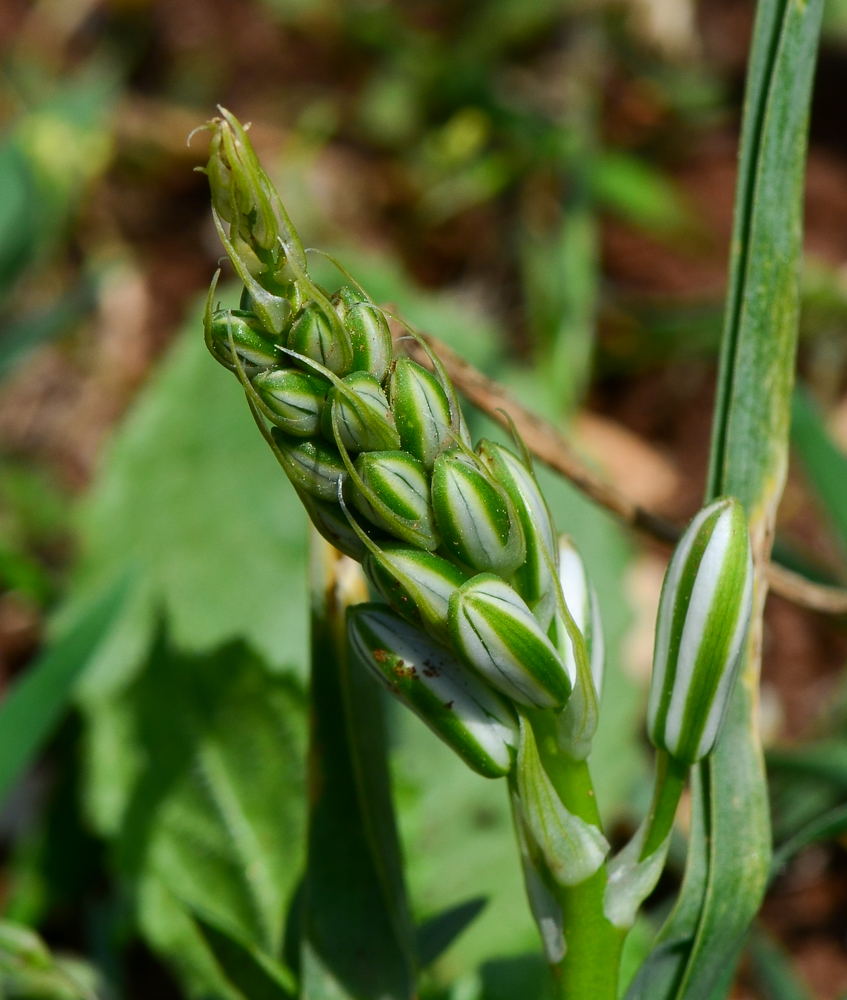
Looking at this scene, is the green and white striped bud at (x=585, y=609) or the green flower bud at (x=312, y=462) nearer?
the green flower bud at (x=312, y=462)

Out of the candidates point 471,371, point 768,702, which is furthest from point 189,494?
point 768,702

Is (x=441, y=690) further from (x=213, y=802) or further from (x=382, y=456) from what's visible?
(x=213, y=802)

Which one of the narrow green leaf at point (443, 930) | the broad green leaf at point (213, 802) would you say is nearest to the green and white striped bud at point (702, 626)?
the narrow green leaf at point (443, 930)

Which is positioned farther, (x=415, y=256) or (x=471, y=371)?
(x=415, y=256)

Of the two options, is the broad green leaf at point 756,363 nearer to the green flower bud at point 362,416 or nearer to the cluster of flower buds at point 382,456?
the cluster of flower buds at point 382,456

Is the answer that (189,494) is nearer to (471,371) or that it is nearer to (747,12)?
(471,371)

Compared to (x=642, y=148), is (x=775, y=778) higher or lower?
lower

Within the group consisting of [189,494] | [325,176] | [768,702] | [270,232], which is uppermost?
[325,176]
